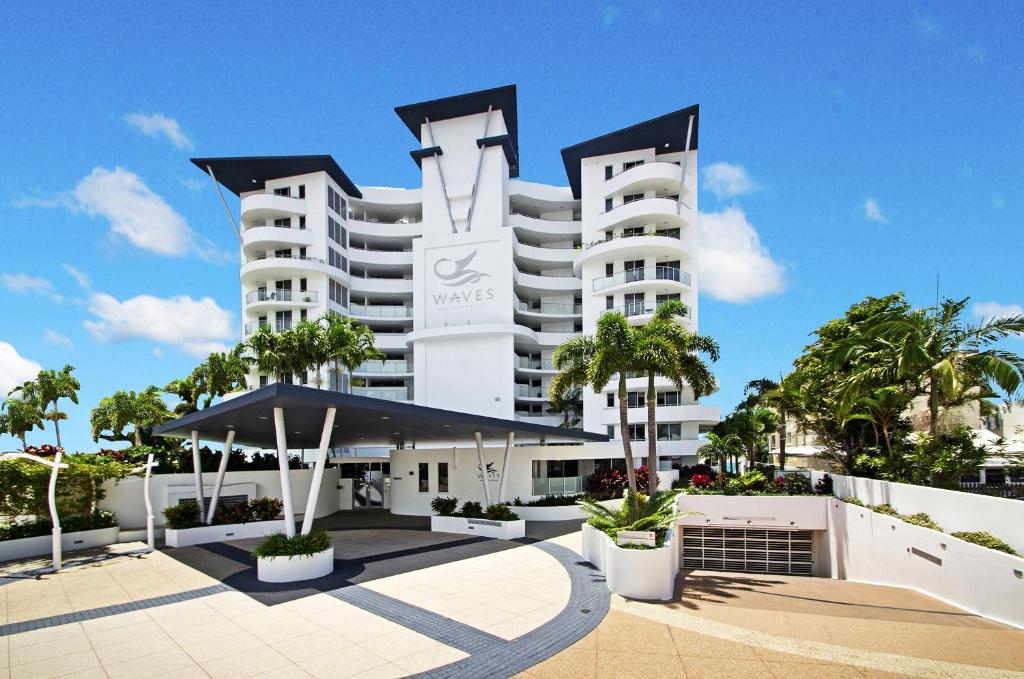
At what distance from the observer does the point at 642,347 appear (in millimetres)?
22953

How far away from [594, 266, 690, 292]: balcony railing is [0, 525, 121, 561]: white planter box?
36201mm

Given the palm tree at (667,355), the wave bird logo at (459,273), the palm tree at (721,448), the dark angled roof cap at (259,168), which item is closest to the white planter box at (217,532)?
the palm tree at (667,355)

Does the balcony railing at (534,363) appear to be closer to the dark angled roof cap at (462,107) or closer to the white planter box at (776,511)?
the dark angled roof cap at (462,107)

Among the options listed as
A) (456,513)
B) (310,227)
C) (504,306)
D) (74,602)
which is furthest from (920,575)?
(310,227)

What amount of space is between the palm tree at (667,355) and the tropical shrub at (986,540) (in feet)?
35.1

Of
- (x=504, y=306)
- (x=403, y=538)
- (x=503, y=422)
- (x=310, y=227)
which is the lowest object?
(x=403, y=538)

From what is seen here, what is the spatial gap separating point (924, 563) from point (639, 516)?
844 cm

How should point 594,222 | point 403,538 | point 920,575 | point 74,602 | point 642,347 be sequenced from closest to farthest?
point 74,602
point 920,575
point 403,538
point 642,347
point 594,222

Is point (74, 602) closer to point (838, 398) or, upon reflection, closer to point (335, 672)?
point (335, 672)

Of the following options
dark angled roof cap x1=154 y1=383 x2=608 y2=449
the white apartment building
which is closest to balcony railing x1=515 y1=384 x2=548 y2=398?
the white apartment building

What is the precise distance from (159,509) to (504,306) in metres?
26.5

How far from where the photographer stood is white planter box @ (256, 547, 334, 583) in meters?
14.3

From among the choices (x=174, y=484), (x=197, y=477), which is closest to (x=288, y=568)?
(x=197, y=477)

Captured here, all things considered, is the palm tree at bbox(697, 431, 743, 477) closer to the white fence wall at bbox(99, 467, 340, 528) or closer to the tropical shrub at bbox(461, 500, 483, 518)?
the tropical shrub at bbox(461, 500, 483, 518)
